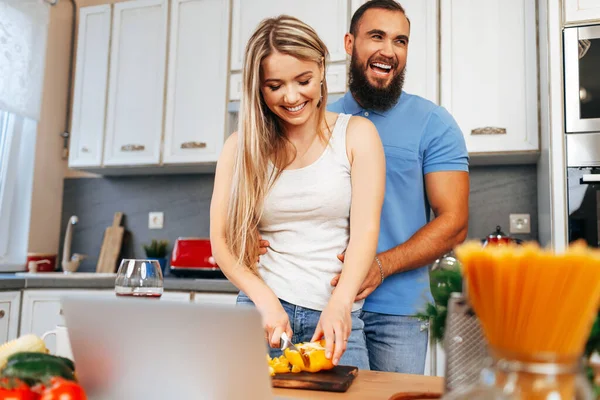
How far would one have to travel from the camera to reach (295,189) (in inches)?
50.0

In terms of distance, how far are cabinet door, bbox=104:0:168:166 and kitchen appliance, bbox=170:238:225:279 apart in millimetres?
526

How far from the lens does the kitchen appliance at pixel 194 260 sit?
2824 mm

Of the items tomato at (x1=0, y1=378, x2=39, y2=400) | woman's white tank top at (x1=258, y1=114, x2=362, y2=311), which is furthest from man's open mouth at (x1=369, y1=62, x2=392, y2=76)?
tomato at (x1=0, y1=378, x2=39, y2=400)

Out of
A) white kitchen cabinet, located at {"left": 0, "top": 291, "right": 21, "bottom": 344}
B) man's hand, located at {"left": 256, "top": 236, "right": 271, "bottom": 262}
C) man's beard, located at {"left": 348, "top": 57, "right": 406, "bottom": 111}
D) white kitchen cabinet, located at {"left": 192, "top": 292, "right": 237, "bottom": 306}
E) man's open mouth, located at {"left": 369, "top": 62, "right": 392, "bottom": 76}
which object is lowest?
white kitchen cabinet, located at {"left": 0, "top": 291, "right": 21, "bottom": 344}

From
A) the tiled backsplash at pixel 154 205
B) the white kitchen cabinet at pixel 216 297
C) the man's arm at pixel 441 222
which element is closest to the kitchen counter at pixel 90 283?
the white kitchen cabinet at pixel 216 297

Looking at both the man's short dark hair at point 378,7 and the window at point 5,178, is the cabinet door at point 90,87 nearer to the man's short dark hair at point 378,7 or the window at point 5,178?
the window at point 5,178

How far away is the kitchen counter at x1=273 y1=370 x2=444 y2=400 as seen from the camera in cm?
80

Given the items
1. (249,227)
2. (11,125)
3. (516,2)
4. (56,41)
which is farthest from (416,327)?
(56,41)

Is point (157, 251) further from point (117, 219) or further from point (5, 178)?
point (5, 178)

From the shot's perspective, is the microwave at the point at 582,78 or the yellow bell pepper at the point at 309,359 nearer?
the yellow bell pepper at the point at 309,359

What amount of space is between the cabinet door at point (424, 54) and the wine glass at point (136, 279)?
1890 mm

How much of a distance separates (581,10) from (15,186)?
2.98m

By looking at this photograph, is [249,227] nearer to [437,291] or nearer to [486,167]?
[437,291]

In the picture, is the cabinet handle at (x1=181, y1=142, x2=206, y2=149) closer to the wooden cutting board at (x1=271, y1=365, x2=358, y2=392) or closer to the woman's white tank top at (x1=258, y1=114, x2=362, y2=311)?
the woman's white tank top at (x1=258, y1=114, x2=362, y2=311)
